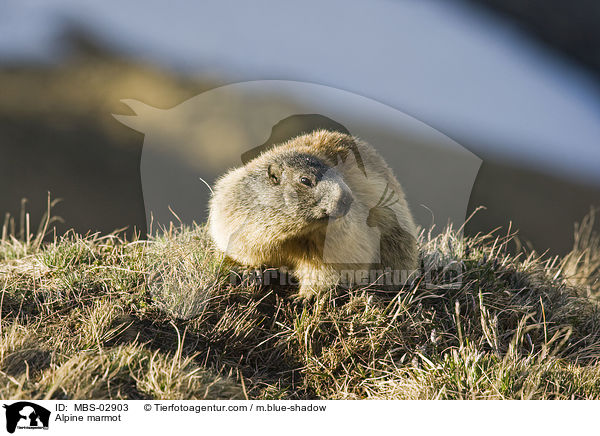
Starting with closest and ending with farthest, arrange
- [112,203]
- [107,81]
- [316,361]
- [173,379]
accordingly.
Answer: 1. [173,379]
2. [316,361]
3. [107,81]
4. [112,203]

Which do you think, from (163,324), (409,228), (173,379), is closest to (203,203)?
(163,324)

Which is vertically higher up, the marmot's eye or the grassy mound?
the marmot's eye

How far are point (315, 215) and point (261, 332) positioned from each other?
771 millimetres

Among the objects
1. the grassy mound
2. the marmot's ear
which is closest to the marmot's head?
the marmot's ear

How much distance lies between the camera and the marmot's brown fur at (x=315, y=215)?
3004mm

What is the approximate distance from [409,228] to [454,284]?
1.59ft

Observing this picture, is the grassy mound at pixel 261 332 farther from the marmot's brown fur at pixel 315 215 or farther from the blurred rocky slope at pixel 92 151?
the blurred rocky slope at pixel 92 151

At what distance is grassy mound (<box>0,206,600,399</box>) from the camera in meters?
2.41

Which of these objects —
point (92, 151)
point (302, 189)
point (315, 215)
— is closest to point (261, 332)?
point (315, 215)

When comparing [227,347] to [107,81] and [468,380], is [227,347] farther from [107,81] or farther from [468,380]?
[107,81]

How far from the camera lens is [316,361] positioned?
2771 mm

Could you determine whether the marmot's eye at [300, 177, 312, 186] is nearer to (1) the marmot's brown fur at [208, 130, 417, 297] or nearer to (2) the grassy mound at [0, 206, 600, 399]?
(1) the marmot's brown fur at [208, 130, 417, 297]

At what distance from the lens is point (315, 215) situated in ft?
9.66

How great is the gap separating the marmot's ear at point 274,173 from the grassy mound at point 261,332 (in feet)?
2.14
